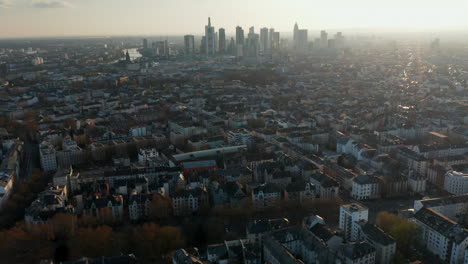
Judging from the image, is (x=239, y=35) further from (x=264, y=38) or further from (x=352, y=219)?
(x=352, y=219)

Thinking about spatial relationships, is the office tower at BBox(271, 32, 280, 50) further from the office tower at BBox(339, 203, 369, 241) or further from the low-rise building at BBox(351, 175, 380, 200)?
the office tower at BBox(339, 203, 369, 241)

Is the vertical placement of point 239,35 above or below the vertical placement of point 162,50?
above

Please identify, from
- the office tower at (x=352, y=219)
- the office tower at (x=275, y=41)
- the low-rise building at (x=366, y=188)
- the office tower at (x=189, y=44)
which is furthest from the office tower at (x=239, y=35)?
the office tower at (x=352, y=219)

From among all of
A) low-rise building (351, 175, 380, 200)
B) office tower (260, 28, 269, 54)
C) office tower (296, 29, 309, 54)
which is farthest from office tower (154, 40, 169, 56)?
low-rise building (351, 175, 380, 200)

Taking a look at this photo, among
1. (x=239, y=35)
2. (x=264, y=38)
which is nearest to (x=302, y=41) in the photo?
(x=264, y=38)

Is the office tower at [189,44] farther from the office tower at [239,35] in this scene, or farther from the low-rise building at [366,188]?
the low-rise building at [366,188]


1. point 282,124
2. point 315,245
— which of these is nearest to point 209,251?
point 315,245

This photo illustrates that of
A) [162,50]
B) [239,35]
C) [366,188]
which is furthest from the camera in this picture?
[239,35]

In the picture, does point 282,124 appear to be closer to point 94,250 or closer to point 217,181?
point 217,181

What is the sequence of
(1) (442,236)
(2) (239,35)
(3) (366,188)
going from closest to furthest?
1. (1) (442,236)
2. (3) (366,188)
3. (2) (239,35)
